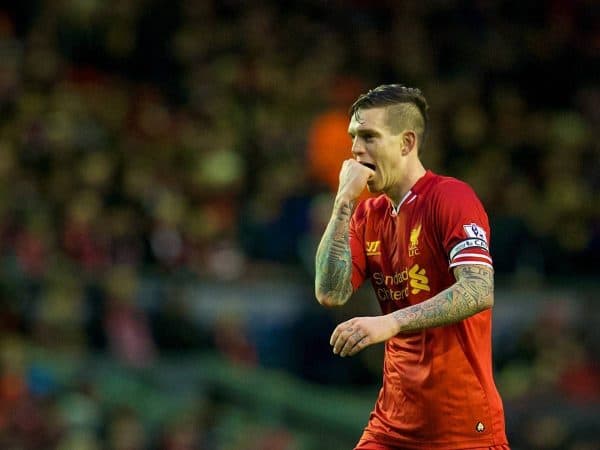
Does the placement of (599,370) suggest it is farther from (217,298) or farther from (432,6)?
(432,6)

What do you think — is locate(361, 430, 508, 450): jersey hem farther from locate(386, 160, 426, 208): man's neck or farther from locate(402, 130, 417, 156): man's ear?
locate(402, 130, 417, 156): man's ear

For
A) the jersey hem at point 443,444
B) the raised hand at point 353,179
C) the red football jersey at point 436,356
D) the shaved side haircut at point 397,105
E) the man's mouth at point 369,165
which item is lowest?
the jersey hem at point 443,444

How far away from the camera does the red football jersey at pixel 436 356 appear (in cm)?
496

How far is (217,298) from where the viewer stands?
38.5 ft

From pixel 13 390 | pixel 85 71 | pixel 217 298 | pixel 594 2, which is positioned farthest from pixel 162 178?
pixel 594 2

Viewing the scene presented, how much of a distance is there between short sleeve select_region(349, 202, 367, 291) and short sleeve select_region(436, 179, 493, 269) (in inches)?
19.9

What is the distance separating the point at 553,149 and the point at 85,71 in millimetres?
5361

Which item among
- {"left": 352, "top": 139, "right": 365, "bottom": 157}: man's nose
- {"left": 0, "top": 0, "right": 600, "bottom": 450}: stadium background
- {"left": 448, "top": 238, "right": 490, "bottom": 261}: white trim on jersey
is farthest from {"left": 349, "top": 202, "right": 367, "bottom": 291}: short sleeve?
{"left": 0, "top": 0, "right": 600, "bottom": 450}: stadium background

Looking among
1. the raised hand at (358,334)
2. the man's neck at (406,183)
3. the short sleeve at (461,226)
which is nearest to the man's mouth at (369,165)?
the man's neck at (406,183)

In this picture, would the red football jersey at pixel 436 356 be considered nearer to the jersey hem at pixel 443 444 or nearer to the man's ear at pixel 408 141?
the jersey hem at pixel 443 444

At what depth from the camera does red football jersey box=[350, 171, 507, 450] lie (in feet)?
16.3

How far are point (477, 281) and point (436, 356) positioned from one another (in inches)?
19.0

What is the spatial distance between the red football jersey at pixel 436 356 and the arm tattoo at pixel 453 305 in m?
0.27

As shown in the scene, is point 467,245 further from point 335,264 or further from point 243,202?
point 243,202
